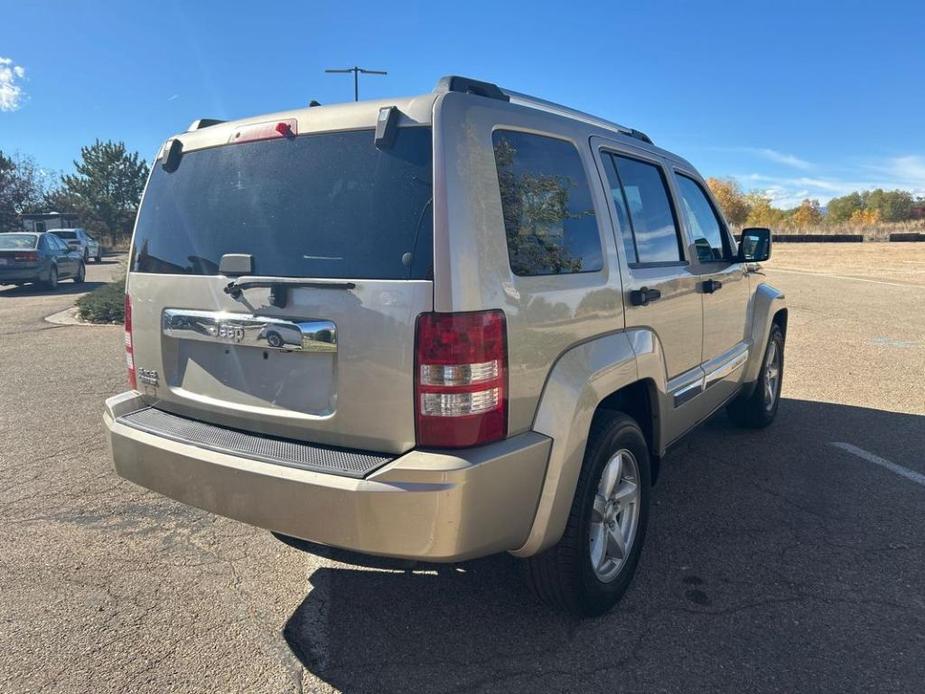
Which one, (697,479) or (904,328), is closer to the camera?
(697,479)

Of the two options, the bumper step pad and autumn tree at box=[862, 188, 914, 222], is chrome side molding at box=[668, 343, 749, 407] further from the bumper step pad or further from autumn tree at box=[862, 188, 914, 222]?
autumn tree at box=[862, 188, 914, 222]

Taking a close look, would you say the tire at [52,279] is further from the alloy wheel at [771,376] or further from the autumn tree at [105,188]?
the autumn tree at [105,188]

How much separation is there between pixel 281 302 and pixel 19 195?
66.2m

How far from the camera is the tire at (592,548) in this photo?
266 centimetres

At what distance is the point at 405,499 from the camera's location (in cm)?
219

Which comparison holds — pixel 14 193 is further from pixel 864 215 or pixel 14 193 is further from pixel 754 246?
pixel 864 215

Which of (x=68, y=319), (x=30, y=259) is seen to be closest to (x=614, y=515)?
(x=68, y=319)

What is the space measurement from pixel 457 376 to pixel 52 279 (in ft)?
65.5

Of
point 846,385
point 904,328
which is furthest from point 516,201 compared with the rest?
point 904,328

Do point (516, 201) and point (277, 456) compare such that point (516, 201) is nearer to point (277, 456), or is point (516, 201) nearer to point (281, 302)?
point (281, 302)

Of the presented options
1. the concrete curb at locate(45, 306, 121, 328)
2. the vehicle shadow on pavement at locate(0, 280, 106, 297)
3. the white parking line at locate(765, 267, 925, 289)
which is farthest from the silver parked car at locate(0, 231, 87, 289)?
the white parking line at locate(765, 267, 925, 289)

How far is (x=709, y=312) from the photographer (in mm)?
4133

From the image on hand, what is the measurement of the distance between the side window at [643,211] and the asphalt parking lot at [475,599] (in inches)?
60.6

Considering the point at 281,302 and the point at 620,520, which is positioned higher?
the point at 281,302
